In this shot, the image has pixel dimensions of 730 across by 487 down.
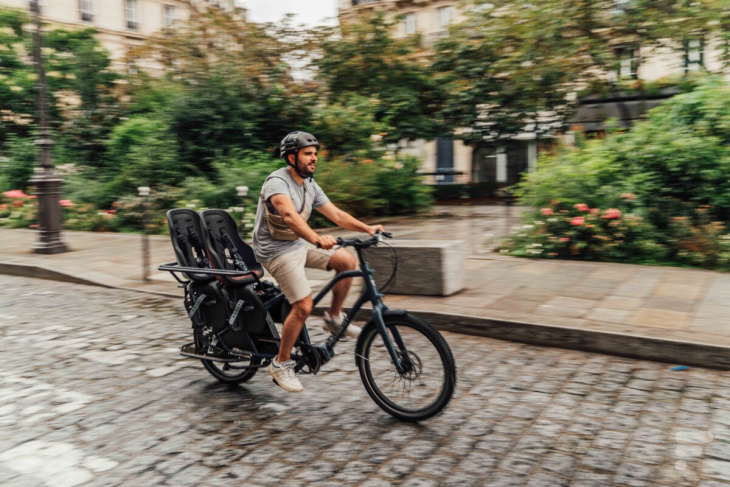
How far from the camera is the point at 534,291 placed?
7.31 metres

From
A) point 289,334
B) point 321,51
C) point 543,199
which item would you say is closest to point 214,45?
point 321,51

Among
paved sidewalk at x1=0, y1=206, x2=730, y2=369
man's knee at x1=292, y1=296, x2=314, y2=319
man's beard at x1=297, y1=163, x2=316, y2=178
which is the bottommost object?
paved sidewalk at x1=0, y1=206, x2=730, y2=369

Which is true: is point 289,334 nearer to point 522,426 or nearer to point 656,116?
point 522,426

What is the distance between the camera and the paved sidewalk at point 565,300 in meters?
5.48

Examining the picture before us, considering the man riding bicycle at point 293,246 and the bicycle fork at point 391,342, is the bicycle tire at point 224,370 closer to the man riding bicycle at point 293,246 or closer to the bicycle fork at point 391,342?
the man riding bicycle at point 293,246

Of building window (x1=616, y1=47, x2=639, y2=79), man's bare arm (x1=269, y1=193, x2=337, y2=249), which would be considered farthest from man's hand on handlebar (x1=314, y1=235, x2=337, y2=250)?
building window (x1=616, y1=47, x2=639, y2=79)

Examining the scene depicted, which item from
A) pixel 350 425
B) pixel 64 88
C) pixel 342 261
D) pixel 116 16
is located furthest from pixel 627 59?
pixel 116 16

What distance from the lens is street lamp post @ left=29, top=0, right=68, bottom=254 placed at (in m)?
11.4

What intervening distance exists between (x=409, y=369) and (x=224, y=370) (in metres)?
1.59

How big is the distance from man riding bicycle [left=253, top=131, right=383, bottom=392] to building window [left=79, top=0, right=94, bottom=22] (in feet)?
138

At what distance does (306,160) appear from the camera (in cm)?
419

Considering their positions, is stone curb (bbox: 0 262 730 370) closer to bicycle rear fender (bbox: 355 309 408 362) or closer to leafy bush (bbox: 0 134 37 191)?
bicycle rear fender (bbox: 355 309 408 362)

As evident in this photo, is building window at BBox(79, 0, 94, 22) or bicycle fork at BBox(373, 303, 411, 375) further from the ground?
building window at BBox(79, 0, 94, 22)

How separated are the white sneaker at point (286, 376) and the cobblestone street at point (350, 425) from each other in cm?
17
